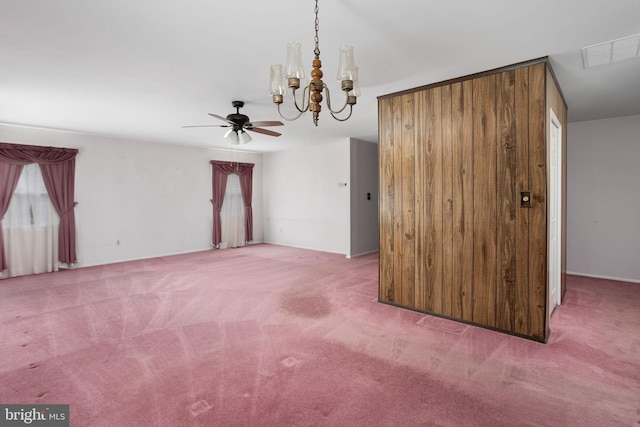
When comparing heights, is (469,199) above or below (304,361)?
above

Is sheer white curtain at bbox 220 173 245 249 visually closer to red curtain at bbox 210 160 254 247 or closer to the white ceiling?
red curtain at bbox 210 160 254 247

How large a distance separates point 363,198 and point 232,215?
3461 mm

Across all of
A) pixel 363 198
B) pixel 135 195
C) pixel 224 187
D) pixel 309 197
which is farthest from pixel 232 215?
pixel 363 198

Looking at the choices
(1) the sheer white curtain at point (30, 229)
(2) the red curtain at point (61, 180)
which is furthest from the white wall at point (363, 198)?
(1) the sheer white curtain at point (30, 229)

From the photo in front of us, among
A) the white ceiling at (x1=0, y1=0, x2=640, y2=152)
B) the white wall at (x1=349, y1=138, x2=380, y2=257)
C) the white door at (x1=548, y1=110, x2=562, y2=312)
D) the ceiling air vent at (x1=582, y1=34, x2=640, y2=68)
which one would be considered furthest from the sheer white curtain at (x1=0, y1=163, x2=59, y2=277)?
the ceiling air vent at (x1=582, y1=34, x2=640, y2=68)

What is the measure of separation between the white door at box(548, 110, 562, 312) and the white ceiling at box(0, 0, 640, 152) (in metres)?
0.57

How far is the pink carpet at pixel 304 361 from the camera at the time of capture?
2006 mm

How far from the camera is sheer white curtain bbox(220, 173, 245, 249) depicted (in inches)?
332

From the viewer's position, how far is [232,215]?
8570 millimetres

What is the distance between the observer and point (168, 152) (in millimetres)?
7406

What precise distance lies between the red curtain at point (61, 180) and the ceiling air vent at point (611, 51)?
7448 mm

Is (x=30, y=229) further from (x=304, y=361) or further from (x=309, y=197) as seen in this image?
(x=304, y=361)

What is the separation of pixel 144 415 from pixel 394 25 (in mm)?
3020

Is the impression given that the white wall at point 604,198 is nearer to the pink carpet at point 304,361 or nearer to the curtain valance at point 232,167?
the pink carpet at point 304,361
